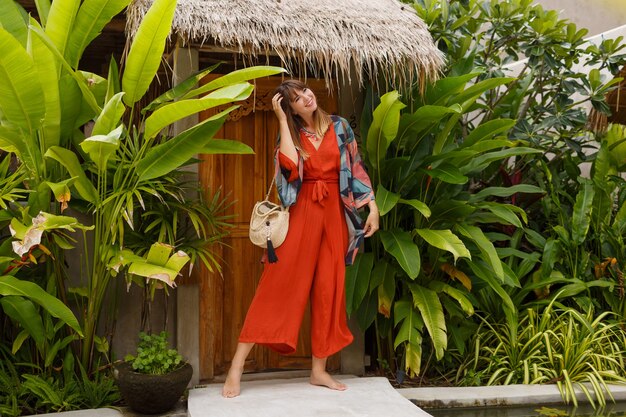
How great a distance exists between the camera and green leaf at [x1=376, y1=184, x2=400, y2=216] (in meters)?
4.83

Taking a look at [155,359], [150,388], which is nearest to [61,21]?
[155,359]

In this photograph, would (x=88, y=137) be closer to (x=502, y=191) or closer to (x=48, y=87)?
(x=48, y=87)

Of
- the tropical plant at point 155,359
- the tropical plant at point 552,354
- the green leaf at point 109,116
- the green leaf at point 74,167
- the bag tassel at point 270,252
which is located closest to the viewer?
the green leaf at point 109,116

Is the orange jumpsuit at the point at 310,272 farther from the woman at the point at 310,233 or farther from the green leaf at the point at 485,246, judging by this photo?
the green leaf at the point at 485,246

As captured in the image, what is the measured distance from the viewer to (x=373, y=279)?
5.15 meters

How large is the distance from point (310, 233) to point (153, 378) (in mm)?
1295

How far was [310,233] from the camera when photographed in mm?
4562

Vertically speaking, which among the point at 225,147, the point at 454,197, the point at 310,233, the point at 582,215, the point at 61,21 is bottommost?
the point at 310,233

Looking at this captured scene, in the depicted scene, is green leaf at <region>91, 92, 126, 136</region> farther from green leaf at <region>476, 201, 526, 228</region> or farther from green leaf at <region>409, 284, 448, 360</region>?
green leaf at <region>476, 201, 526, 228</region>

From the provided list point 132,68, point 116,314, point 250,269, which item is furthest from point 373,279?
point 132,68

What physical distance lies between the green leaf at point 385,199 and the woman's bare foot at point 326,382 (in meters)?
1.13

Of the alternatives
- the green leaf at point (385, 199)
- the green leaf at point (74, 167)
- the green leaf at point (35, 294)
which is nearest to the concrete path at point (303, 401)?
the green leaf at point (35, 294)

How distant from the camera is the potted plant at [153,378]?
4238 mm

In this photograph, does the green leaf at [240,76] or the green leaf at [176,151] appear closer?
the green leaf at [240,76]
